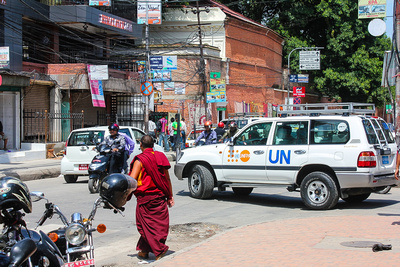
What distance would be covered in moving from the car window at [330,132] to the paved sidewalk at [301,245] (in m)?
1.77

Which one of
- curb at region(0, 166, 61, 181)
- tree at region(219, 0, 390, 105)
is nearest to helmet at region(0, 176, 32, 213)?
curb at region(0, 166, 61, 181)

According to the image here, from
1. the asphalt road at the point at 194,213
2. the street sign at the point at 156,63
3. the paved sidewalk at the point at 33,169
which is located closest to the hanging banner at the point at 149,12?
the street sign at the point at 156,63

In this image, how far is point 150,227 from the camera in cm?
684

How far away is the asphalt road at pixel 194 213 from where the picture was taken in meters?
7.86

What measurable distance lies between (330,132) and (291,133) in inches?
33.5

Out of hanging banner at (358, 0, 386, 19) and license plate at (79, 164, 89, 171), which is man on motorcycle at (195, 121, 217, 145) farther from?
hanging banner at (358, 0, 386, 19)

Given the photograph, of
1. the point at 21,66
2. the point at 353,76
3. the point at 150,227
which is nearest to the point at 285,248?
the point at 150,227

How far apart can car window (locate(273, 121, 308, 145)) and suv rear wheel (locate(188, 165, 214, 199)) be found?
6.00ft

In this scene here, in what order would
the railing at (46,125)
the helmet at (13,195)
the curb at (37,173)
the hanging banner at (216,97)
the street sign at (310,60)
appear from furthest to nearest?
1. the street sign at (310,60)
2. the hanging banner at (216,97)
3. the railing at (46,125)
4. the curb at (37,173)
5. the helmet at (13,195)

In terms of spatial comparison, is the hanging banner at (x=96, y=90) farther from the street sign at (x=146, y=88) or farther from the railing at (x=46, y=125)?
the street sign at (x=146, y=88)

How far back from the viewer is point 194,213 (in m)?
10.4

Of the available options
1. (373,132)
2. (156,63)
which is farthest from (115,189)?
(156,63)

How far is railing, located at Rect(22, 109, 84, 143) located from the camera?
24188 mm

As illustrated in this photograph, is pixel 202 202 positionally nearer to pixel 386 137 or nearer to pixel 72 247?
pixel 386 137
